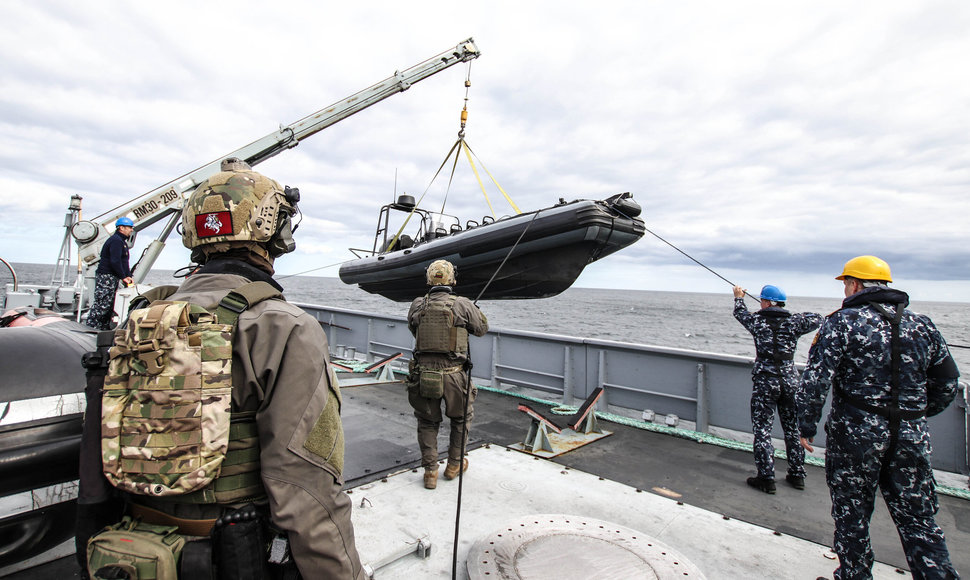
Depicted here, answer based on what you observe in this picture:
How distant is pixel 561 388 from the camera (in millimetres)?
6008

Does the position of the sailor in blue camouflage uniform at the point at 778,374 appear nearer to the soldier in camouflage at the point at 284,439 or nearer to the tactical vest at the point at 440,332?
the tactical vest at the point at 440,332

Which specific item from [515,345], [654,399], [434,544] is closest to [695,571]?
[434,544]

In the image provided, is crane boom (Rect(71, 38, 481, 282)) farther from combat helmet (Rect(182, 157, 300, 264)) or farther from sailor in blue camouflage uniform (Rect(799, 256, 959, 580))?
sailor in blue camouflage uniform (Rect(799, 256, 959, 580))

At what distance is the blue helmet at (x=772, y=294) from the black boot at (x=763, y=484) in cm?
131

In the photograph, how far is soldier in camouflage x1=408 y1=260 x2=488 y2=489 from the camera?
10.9ft

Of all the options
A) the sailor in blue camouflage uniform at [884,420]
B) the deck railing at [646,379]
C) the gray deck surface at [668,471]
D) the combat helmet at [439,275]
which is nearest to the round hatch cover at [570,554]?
the gray deck surface at [668,471]

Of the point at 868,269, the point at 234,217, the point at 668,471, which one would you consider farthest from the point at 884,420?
the point at 234,217

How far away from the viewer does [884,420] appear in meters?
2.14

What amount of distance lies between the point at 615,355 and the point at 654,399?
64 centimetres

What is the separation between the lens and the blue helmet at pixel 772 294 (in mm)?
3637

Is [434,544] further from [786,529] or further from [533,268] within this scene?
[533,268]

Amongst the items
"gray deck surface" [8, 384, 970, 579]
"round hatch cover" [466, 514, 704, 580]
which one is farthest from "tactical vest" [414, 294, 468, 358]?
"round hatch cover" [466, 514, 704, 580]

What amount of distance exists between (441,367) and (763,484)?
2.43m

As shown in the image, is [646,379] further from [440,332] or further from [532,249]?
[440,332]
